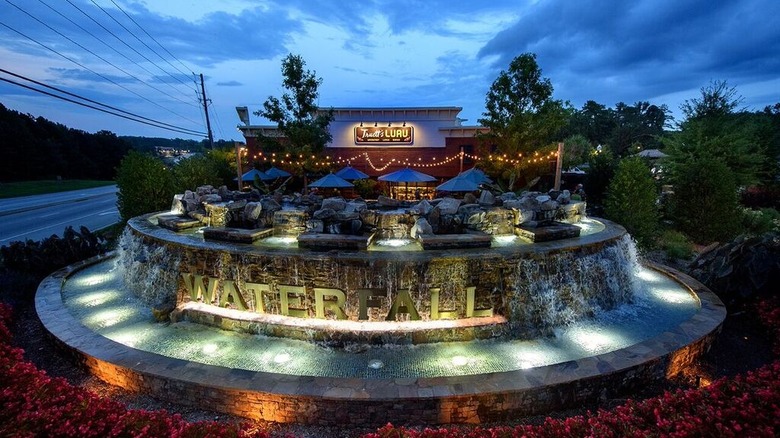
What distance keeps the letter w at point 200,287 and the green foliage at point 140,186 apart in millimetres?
7895

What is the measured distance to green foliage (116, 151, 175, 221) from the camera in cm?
1220

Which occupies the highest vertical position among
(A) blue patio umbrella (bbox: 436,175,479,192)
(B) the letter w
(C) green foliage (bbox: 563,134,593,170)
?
(C) green foliage (bbox: 563,134,593,170)

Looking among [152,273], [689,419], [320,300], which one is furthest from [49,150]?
[689,419]

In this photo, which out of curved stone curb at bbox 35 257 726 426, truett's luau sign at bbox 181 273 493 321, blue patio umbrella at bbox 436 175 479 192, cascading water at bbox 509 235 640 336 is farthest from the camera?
blue patio umbrella at bbox 436 175 479 192

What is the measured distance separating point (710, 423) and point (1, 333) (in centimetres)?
904

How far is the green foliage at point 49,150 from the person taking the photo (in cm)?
3256

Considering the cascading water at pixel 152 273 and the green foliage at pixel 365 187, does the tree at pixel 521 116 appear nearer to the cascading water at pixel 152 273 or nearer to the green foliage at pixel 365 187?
the green foliage at pixel 365 187

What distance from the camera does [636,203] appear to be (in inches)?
428

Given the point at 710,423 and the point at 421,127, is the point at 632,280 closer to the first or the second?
the point at 710,423

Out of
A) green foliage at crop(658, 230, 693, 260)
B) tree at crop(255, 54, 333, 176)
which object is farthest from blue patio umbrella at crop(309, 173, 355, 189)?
green foliage at crop(658, 230, 693, 260)

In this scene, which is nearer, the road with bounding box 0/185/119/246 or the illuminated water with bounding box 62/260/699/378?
the illuminated water with bounding box 62/260/699/378

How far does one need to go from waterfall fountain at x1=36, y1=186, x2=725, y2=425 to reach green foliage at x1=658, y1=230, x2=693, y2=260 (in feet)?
10.3

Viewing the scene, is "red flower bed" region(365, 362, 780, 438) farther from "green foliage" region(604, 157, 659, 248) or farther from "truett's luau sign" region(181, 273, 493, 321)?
"green foliage" region(604, 157, 659, 248)

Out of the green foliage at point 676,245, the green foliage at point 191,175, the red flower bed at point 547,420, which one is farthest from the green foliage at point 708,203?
the green foliage at point 191,175
